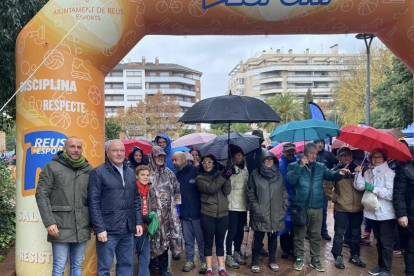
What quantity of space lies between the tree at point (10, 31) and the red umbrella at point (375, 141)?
5022 mm

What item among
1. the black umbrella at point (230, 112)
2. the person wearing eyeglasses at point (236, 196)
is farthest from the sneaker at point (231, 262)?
the black umbrella at point (230, 112)

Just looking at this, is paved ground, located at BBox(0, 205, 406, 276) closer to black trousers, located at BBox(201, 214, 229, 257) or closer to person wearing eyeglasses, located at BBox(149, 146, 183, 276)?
black trousers, located at BBox(201, 214, 229, 257)

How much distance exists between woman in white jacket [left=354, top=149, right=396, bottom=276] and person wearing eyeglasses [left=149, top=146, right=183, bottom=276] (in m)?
2.65

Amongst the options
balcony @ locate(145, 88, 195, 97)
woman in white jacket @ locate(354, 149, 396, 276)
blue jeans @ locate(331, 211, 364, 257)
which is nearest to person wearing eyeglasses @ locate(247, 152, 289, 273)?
blue jeans @ locate(331, 211, 364, 257)

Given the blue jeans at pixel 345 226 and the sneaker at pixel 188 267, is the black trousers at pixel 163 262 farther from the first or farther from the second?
the blue jeans at pixel 345 226

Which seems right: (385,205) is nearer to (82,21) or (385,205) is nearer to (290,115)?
(82,21)

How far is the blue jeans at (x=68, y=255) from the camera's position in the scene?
3.90m

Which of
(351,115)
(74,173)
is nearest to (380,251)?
(74,173)

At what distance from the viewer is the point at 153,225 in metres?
4.41

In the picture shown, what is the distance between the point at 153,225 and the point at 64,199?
44.3 inches

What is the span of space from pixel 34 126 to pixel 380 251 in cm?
492

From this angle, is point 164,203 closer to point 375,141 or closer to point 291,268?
point 291,268

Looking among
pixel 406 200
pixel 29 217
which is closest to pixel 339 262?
pixel 406 200

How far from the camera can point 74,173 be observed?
388cm
